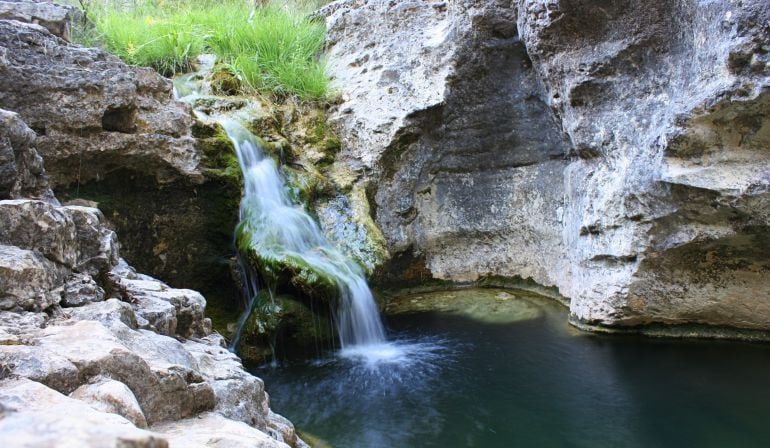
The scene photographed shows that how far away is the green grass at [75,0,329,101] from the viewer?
6852 millimetres

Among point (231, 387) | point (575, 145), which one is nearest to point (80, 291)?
point (231, 387)

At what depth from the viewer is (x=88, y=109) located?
4.52 metres

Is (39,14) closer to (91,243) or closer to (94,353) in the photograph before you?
(91,243)

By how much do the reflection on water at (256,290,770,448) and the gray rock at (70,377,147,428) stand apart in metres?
2.28

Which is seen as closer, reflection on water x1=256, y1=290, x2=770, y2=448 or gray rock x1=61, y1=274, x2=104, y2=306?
gray rock x1=61, y1=274, x2=104, y2=306

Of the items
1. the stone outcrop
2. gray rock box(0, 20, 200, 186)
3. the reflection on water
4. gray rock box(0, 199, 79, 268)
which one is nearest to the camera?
the stone outcrop

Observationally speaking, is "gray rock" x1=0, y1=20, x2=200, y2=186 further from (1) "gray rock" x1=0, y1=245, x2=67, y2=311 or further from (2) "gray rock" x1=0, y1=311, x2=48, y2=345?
(2) "gray rock" x1=0, y1=311, x2=48, y2=345

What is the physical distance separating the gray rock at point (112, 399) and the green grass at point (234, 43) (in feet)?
18.9

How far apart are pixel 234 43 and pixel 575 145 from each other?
4.82 m

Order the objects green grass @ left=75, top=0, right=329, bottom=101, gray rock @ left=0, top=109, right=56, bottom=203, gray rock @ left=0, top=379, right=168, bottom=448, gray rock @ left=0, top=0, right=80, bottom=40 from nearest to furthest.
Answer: gray rock @ left=0, top=379, right=168, bottom=448 → gray rock @ left=0, top=109, right=56, bottom=203 → gray rock @ left=0, top=0, right=80, bottom=40 → green grass @ left=75, top=0, right=329, bottom=101

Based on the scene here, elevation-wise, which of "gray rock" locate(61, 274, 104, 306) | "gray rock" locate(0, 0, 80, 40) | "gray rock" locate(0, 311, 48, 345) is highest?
"gray rock" locate(0, 0, 80, 40)

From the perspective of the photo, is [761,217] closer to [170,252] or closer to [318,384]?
[318,384]

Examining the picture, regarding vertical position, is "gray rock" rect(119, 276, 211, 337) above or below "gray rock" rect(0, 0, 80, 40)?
below

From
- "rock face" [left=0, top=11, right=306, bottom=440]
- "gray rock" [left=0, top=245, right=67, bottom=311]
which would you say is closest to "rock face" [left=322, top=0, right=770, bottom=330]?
"rock face" [left=0, top=11, right=306, bottom=440]
